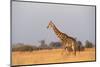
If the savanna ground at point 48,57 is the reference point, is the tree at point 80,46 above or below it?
above

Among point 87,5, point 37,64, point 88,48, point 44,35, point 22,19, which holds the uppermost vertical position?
point 87,5

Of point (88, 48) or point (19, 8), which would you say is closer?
point (19, 8)

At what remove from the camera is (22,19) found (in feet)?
7.50

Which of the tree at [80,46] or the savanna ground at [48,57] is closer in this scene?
the savanna ground at [48,57]

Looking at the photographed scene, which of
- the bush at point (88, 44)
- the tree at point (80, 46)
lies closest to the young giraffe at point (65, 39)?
the tree at point (80, 46)

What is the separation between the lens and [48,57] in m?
2.38

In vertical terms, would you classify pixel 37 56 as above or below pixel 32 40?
below

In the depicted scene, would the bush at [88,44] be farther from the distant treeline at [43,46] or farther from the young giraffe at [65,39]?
the young giraffe at [65,39]

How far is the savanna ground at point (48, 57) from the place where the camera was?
2.26 metres

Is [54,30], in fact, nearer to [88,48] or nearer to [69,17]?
[69,17]

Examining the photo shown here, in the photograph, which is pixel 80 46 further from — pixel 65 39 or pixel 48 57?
pixel 48 57
